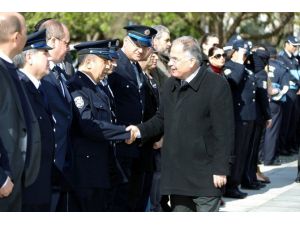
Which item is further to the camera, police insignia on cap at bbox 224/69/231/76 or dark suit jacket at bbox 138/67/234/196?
police insignia on cap at bbox 224/69/231/76

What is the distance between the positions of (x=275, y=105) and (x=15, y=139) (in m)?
10.3

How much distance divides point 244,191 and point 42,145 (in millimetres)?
5948

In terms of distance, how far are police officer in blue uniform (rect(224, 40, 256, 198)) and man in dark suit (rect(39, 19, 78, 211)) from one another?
3.87 meters

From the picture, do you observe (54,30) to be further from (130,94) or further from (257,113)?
(257,113)

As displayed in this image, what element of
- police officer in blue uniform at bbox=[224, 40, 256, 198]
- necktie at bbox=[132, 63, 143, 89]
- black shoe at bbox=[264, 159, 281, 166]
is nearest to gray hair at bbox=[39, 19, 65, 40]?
necktie at bbox=[132, 63, 143, 89]

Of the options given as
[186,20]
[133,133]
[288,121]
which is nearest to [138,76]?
[133,133]

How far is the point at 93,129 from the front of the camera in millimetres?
6863

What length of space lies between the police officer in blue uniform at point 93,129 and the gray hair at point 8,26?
173 cm

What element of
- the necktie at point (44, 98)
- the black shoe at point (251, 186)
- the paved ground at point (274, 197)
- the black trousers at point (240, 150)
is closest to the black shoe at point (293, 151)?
the paved ground at point (274, 197)

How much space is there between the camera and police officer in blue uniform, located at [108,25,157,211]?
789 centimetres

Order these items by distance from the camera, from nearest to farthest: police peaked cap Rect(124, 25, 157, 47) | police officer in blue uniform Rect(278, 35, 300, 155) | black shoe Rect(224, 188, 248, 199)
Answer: police peaked cap Rect(124, 25, 157, 47), black shoe Rect(224, 188, 248, 199), police officer in blue uniform Rect(278, 35, 300, 155)

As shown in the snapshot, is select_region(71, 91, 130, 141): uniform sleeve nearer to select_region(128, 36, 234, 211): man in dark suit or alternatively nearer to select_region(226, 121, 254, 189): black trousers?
select_region(128, 36, 234, 211): man in dark suit
